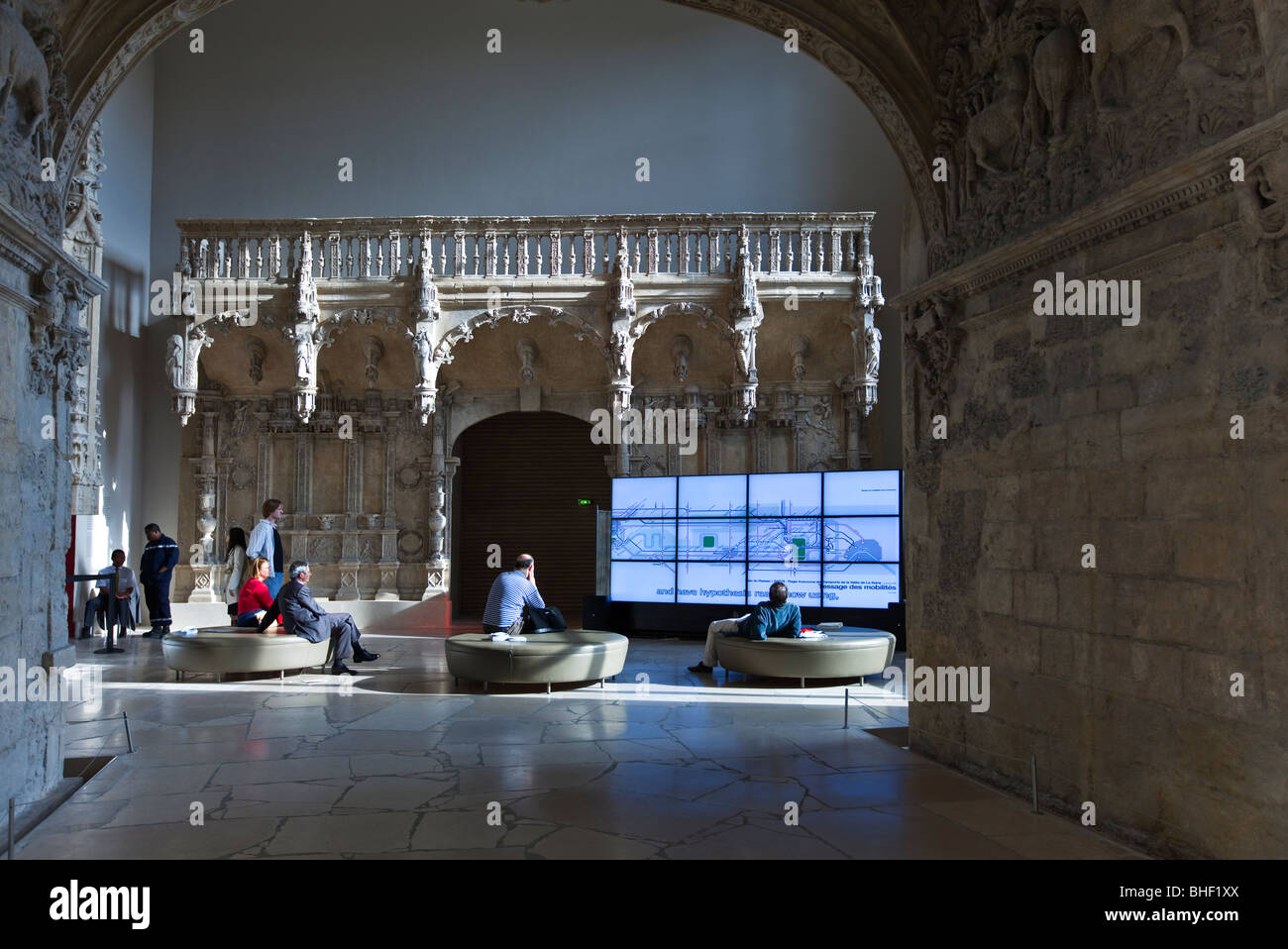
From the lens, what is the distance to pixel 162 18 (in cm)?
581

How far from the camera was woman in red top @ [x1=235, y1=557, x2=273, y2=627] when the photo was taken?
32.8 feet

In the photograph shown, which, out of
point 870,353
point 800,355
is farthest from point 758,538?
point 800,355

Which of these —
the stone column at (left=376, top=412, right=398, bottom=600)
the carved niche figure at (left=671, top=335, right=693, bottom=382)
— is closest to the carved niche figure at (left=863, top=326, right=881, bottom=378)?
the carved niche figure at (left=671, top=335, right=693, bottom=382)

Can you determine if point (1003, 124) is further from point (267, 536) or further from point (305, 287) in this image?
point (305, 287)

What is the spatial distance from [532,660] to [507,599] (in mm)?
1016

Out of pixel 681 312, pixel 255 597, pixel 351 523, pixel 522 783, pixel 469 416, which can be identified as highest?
pixel 681 312

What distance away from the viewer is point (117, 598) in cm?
1216

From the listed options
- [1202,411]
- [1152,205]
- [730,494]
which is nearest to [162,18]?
[1152,205]

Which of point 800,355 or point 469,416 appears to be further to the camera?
point 469,416

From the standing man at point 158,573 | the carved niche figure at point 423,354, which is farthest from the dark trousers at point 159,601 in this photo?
the carved niche figure at point 423,354

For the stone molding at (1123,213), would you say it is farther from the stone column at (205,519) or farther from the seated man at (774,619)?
the stone column at (205,519)

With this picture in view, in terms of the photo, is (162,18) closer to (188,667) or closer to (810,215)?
(188,667)

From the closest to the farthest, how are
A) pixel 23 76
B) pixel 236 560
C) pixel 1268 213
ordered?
pixel 1268 213 < pixel 23 76 < pixel 236 560

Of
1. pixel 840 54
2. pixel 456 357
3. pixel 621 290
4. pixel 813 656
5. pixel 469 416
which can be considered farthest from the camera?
pixel 469 416
